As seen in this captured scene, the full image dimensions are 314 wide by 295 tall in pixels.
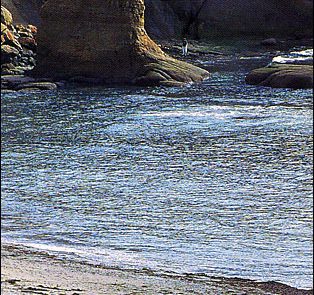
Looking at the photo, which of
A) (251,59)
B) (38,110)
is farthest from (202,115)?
(251,59)

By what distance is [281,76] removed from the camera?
1046cm

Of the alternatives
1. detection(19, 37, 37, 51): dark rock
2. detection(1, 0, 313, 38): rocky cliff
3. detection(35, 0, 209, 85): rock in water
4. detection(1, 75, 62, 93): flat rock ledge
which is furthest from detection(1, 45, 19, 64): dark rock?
detection(1, 75, 62, 93): flat rock ledge

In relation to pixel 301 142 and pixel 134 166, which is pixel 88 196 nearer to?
pixel 134 166

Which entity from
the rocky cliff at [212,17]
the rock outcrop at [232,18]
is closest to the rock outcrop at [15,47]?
the rocky cliff at [212,17]

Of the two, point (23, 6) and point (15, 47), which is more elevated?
point (23, 6)

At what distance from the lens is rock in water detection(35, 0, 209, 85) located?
467 inches

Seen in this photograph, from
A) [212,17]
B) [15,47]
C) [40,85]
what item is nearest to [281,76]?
[40,85]

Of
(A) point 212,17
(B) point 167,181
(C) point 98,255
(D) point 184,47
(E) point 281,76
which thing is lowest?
(D) point 184,47

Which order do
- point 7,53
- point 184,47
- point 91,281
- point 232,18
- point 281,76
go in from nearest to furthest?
point 91,281 < point 232,18 < point 281,76 < point 7,53 < point 184,47

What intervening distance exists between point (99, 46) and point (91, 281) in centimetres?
965

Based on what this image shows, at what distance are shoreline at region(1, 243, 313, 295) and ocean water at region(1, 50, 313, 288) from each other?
2.3 inches

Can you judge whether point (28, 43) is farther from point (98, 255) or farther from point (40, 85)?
point (98, 255)

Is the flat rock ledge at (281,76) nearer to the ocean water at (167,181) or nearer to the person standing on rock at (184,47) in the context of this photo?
the ocean water at (167,181)

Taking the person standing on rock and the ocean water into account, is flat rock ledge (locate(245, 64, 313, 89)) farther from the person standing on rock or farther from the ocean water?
the person standing on rock
